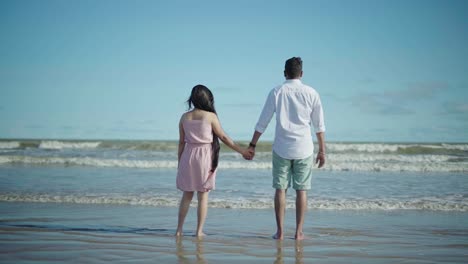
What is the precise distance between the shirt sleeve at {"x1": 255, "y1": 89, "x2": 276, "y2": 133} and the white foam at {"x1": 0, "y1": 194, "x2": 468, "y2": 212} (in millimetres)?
3219

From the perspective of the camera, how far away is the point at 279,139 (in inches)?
194

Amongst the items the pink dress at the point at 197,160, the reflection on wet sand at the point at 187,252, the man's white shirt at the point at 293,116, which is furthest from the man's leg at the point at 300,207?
the reflection on wet sand at the point at 187,252

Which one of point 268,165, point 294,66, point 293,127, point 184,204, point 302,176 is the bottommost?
point 268,165

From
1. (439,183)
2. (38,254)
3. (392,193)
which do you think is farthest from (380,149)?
(38,254)

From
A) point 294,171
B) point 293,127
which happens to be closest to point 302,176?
point 294,171

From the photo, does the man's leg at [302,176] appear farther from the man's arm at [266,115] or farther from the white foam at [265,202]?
the white foam at [265,202]

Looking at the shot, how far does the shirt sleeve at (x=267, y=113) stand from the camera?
16.3ft

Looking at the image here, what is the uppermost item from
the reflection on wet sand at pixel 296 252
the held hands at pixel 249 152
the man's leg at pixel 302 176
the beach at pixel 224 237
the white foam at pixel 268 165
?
the held hands at pixel 249 152

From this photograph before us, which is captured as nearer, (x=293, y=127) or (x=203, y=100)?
(x=293, y=127)

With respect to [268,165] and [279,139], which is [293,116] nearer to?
[279,139]

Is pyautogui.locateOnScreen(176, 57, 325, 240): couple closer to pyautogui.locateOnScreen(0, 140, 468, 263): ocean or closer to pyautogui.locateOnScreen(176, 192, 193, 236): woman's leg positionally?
pyautogui.locateOnScreen(176, 192, 193, 236): woman's leg

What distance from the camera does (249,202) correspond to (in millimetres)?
8188

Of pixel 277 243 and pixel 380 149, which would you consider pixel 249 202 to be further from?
pixel 380 149

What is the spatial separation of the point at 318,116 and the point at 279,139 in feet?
1.63
